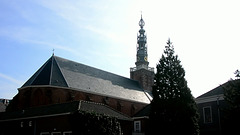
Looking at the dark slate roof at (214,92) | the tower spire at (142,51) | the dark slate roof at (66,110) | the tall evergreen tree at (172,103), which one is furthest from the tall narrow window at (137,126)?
the tower spire at (142,51)

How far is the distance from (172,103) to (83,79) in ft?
55.8

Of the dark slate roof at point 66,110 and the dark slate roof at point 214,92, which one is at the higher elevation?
the dark slate roof at point 214,92

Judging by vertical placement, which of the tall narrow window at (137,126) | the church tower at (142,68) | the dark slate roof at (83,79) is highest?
the church tower at (142,68)

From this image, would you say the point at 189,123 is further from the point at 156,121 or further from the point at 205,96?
the point at 205,96

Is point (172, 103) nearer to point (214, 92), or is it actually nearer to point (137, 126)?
point (214, 92)

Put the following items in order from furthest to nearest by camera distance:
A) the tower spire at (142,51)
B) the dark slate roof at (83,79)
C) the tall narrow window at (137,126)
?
the tower spire at (142,51), the tall narrow window at (137,126), the dark slate roof at (83,79)

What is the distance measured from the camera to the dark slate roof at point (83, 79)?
107 ft

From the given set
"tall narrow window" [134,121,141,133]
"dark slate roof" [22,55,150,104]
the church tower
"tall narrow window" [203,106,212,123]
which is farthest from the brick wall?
the church tower

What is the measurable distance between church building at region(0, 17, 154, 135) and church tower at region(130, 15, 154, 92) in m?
0.19

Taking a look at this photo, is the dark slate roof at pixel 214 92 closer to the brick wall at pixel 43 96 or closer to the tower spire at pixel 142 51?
the brick wall at pixel 43 96

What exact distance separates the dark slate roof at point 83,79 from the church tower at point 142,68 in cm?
473

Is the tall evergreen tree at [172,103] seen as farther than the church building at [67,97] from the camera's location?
No

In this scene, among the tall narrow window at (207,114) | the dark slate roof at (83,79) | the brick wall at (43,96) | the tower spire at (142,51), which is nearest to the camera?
the tall narrow window at (207,114)

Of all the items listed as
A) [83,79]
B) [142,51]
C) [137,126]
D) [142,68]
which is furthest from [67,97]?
[142,51]
